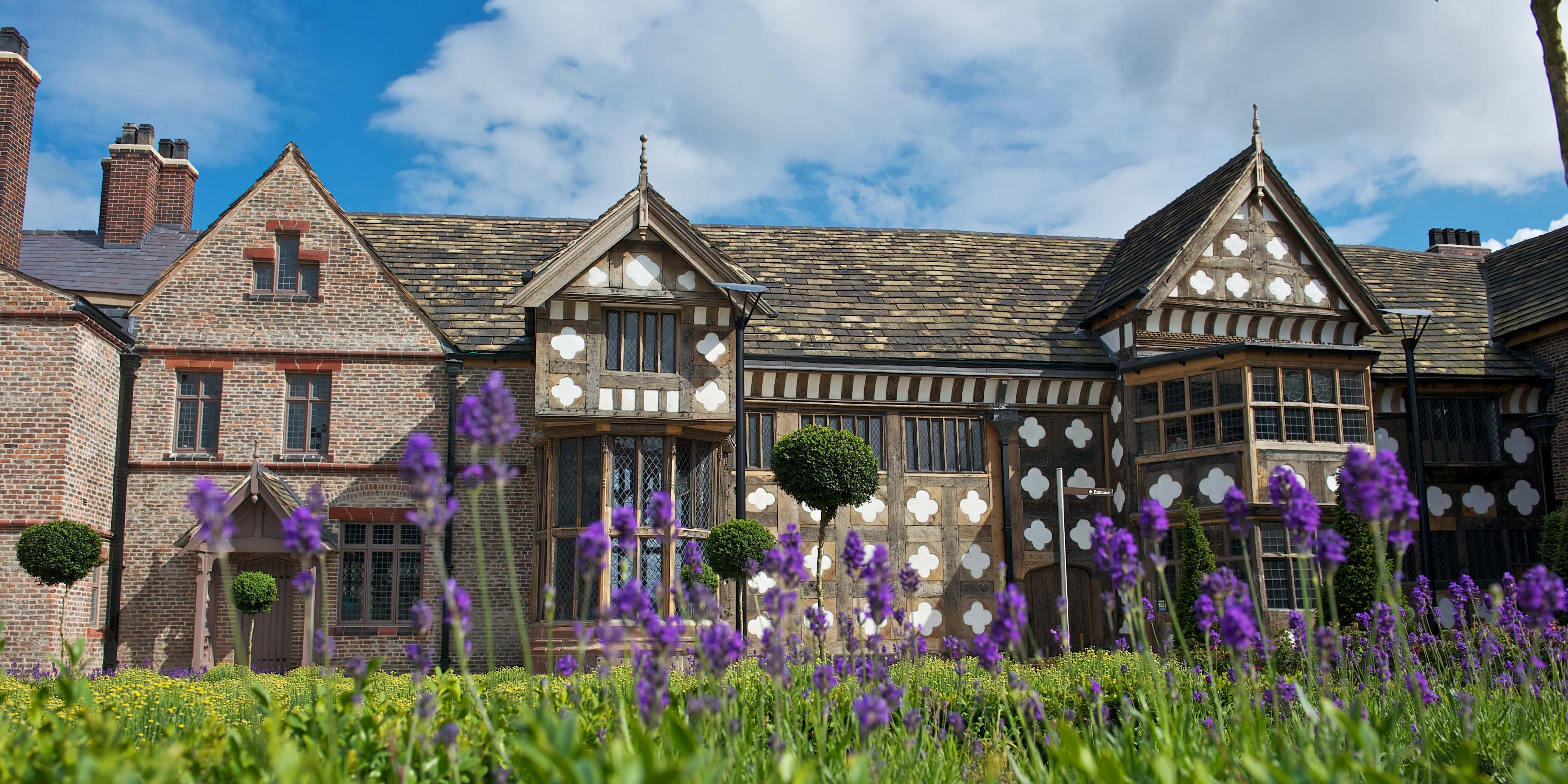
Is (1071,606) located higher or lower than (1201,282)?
lower

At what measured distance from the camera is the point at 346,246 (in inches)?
725

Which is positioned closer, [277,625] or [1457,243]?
[277,625]

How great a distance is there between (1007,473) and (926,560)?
78.9 inches

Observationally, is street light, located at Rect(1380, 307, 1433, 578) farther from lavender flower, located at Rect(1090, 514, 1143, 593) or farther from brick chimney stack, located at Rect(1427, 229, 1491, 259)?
lavender flower, located at Rect(1090, 514, 1143, 593)

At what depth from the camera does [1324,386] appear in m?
18.1

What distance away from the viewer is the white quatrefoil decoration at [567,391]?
16.9 meters

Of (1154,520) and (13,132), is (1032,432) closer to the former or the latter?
(1154,520)

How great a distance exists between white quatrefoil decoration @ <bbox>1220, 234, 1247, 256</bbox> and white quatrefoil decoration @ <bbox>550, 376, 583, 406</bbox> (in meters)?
11.2

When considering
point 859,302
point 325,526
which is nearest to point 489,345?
point 325,526

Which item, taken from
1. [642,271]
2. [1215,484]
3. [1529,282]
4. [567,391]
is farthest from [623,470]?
[1529,282]

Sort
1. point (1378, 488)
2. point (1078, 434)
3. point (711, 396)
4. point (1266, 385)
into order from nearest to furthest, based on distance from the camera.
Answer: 1. point (1378, 488)
2. point (711, 396)
3. point (1266, 385)
4. point (1078, 434)

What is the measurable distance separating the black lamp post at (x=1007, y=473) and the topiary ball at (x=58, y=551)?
44.0 ft

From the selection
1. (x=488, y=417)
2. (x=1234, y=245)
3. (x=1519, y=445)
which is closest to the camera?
(x=488, y=417)

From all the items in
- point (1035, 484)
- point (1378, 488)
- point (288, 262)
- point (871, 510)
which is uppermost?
point (288, 262)
